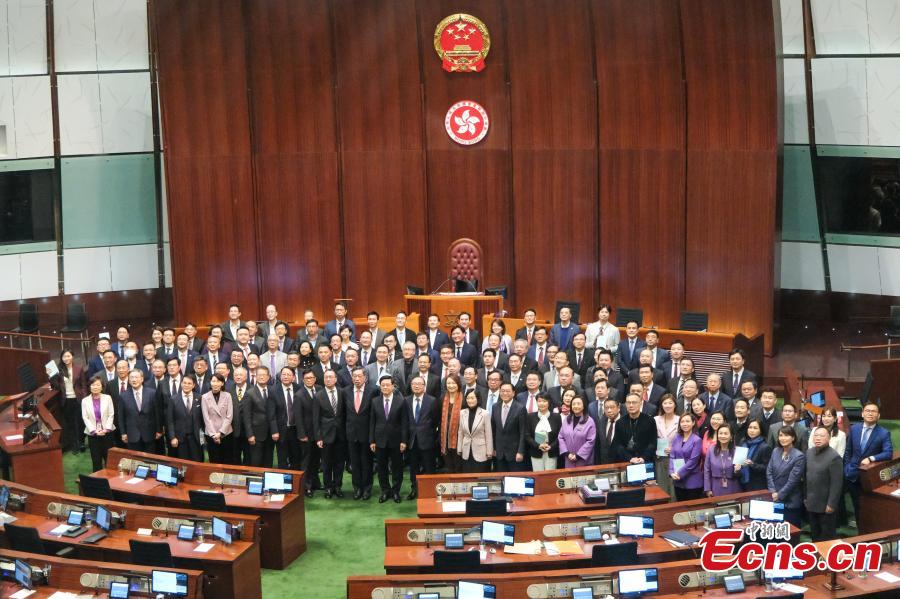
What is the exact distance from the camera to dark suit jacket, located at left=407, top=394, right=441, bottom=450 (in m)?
11.1

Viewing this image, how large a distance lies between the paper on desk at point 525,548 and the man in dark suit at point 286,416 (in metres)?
3.40

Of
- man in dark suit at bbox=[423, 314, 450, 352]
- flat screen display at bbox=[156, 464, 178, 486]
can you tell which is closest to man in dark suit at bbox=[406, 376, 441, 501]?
man in dark suit at bbox=[423, 314, 450, 352]

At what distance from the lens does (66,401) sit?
1304 cm

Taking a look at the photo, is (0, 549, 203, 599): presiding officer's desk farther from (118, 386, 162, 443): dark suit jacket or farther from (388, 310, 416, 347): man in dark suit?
(388, 310, 416, 347): man in dark suit

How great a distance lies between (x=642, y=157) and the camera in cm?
1586

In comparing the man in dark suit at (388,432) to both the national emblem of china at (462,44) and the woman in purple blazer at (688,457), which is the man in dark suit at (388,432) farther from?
the national emblem of china at (462,44)

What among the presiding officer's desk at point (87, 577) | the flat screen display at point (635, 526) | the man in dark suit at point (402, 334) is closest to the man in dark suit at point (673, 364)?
the man in dark suit at point (402, 334)

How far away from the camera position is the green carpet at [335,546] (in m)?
9.45

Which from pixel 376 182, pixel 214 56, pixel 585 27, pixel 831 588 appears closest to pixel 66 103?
pixel 214 56

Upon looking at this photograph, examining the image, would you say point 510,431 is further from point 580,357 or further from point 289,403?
point 289,403

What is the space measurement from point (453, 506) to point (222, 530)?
6.47 ft

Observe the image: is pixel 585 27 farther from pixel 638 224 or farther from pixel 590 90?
pixel 638 224

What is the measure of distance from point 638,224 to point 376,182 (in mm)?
4012

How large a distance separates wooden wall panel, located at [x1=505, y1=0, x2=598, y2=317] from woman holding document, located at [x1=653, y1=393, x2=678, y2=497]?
20.3ft
